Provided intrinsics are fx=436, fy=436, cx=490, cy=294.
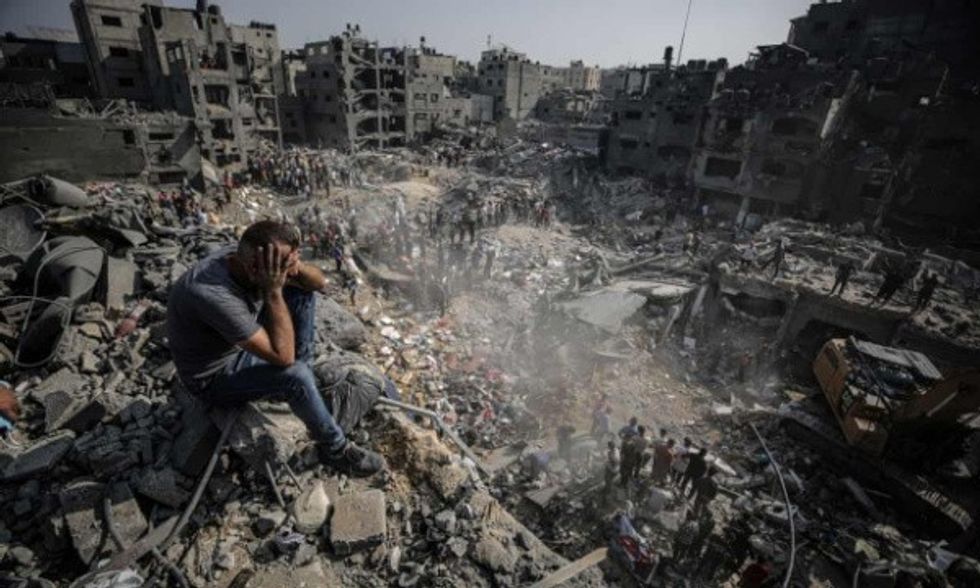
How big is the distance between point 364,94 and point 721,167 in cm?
2731

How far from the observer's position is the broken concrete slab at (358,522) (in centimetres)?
Result: 345

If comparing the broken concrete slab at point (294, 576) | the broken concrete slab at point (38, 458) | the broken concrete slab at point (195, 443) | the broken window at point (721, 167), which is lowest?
the broken concrete slab at point (294, 576)

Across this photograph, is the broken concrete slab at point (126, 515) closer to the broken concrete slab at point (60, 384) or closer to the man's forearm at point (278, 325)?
the man's forearm at point (278, 325)

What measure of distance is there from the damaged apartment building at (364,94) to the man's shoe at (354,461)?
34.8 metres

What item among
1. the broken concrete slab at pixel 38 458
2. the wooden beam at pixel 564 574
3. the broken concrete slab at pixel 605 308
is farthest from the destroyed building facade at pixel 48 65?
the wooden beam at pixel 564 574

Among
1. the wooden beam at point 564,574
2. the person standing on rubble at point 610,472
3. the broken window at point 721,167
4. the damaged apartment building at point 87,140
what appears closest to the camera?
the wooden beam at point 564,574

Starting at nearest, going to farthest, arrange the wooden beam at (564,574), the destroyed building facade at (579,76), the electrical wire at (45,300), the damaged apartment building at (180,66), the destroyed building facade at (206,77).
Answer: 1. the wooden beam at (564,574)
2. the electrical wire at (45,300)
3. the destroyed building facade at (206,77)
4. the damaged apartment building at (180,66)
5. the destroyed building facade at (579,76)

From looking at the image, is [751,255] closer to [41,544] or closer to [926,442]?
[926,442]

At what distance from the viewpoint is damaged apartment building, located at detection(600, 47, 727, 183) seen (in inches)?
1163

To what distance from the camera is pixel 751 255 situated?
50.3 feet

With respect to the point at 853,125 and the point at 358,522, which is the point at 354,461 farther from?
the point at 853,125

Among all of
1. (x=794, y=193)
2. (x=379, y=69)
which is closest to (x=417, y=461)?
(x=794, y=193)

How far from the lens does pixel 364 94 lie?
35375mm

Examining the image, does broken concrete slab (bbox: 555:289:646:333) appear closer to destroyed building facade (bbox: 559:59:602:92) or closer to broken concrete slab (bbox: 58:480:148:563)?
broken concrete slab (bbox: 58:480:148:563)
